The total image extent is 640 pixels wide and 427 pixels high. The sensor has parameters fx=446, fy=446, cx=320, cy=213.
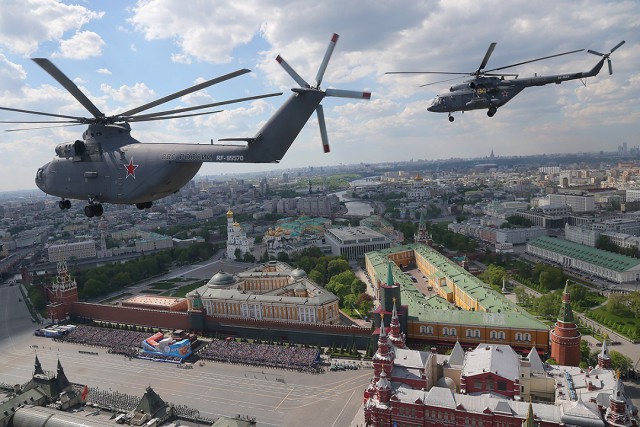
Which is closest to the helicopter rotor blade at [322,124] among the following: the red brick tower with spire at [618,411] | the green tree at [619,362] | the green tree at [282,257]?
the red brick tower with spire at [618,411]

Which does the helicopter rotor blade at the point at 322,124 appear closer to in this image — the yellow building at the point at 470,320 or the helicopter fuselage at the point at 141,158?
the helicopter fuselage at the point at 141,158

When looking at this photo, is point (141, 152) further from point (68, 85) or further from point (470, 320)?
point (470, 320)

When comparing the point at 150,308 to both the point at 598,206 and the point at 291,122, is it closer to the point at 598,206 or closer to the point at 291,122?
the point at 291,122

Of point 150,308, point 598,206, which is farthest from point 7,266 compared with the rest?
point 598,206

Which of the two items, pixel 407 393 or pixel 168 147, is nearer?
pixel 168 147

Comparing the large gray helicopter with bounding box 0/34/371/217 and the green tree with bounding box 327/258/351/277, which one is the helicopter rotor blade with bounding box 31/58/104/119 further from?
the green tree with bounding box 327/258/351/277

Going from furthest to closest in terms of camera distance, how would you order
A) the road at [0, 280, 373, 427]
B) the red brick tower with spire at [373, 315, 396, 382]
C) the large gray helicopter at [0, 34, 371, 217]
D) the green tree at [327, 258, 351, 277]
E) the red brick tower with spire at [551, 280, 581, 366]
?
the green tree at [327, 258, 351, 277]
the red brick tower with spire at [551, 280, 581, 366]
the road at [0, 280, 373, 427]
the red brick tower with spire at [373, 315, 396, 382]
the large gray helicopter at [0, 34, 371, 217]

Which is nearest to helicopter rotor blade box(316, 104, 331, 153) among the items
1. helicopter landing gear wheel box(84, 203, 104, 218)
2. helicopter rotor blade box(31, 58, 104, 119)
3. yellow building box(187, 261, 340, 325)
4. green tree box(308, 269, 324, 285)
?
helicopter rotor blade box(31, 58, 104, 119)

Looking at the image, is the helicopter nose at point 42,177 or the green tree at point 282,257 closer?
the helicopter nose at point 42,177
